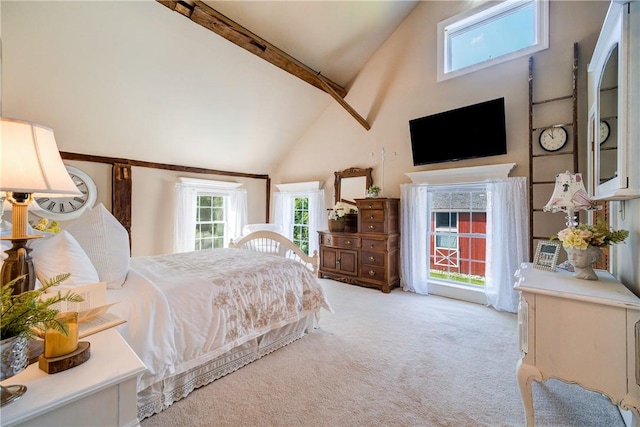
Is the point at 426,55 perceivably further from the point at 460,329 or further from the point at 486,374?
the point at 486,374

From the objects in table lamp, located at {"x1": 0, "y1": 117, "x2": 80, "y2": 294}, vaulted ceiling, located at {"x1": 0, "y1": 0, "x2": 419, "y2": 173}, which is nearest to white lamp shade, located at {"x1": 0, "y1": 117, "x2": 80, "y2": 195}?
table lamp, located at {"x1": 0, "y1": 117, "x2": 80, "y2": 294}

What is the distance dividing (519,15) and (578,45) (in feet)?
2.90

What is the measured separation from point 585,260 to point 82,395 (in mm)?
2357

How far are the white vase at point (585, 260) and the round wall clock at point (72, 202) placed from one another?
4.82 metres

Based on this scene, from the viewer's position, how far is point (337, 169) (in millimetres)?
5160

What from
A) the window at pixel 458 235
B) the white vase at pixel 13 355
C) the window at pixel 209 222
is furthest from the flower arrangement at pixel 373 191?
the white vase at pixel 13 355

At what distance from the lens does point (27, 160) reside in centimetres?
89

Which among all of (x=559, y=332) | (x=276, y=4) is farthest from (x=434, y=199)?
(x=276, y=4)

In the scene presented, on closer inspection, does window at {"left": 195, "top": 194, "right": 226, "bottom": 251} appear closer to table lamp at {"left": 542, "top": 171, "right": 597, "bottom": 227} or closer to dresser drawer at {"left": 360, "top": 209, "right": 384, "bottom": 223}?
dresser drawer at {"left": 360, "top": 209, "right": 384, "bottom": 223}

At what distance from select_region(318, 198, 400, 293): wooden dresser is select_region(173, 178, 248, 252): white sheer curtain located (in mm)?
2228

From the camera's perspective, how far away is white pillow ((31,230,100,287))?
128cm

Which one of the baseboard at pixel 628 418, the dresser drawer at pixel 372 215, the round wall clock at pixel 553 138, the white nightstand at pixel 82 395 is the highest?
the round wall clock at pixel 553 138

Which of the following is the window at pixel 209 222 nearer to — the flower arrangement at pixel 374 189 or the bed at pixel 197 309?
the bed at pixel 197 309

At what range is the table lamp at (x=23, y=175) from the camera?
858 millimetres
